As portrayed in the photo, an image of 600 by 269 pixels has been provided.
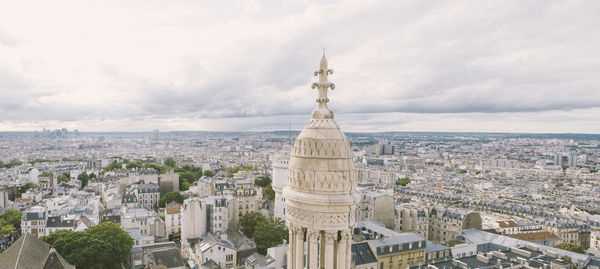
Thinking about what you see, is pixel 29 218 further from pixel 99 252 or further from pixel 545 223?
pixel 545 223

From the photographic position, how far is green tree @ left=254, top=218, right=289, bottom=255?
3512 cm

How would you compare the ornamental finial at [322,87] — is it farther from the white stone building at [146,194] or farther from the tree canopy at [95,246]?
the white stone building at [146,194]

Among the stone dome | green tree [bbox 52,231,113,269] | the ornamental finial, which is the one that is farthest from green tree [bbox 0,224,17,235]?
the ornamental finial

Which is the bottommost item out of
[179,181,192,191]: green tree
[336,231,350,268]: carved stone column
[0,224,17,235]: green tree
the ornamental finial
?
[179,181,192,191]: green tree

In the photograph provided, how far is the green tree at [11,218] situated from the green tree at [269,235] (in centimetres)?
2907

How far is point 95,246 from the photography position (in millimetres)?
28219

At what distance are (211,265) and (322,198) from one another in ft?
89.9

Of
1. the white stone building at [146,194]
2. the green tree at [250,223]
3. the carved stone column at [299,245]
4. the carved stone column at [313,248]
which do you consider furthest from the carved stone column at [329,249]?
the white stone building at [146,194]

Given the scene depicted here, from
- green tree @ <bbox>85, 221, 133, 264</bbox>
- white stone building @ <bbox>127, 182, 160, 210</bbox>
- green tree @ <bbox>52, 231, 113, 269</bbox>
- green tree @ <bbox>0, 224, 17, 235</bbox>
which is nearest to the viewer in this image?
Answer: green tree @ <bbox>52, 231, 113, 269</bbox>

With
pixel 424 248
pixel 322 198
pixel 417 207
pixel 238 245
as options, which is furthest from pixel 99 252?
pixel 417 207

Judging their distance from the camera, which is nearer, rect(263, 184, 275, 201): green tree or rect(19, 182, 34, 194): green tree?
rect(263, 184, 275, 201): green tree

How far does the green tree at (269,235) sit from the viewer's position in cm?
3512

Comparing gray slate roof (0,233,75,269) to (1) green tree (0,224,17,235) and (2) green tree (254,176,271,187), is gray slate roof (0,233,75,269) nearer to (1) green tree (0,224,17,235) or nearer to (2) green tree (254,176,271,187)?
(1) green tree (0,224,17,235)

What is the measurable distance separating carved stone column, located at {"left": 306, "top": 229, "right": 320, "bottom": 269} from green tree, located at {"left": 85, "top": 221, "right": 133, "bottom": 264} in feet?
93.5
